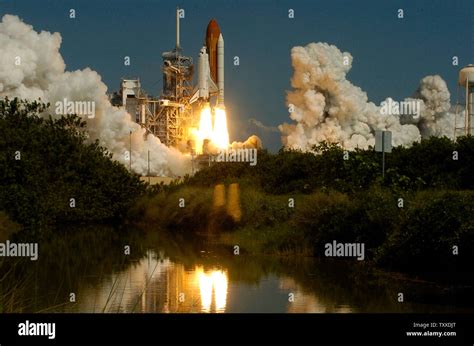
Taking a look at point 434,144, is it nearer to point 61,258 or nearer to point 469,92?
point 61,258

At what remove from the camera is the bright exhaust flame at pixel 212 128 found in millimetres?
89500

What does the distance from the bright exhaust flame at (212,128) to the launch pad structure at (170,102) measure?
141cm

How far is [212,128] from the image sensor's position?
91562mm

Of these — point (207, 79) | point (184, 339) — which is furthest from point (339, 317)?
point (207, 79)

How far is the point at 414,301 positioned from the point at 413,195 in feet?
30.2
